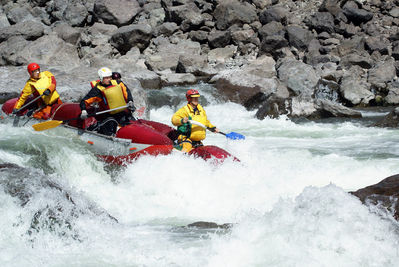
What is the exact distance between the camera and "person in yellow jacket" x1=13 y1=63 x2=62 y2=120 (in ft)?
26.8

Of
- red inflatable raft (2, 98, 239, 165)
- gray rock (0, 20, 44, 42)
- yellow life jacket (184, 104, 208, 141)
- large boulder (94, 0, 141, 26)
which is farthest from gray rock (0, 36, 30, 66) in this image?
yellow life jacket (184, 104, 208, 141)

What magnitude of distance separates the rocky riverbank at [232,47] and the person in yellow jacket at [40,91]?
267 centimetres

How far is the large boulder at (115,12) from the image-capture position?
72.9 feet

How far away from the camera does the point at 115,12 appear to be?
73.2 feet

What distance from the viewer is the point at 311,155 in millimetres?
8336

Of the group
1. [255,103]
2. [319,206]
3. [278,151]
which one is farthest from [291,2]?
[319,206]

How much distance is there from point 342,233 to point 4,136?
603 centimetres

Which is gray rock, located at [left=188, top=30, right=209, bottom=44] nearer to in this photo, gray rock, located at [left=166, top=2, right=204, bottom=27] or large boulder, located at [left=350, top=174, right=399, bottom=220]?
gray rock, located at [left=166, top=2, right=204, bottom=27]

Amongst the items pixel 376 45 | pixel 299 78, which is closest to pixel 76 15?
pixel 299 78

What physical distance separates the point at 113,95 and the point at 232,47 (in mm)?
13466

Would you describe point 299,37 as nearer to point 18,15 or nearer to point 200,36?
point 200,36

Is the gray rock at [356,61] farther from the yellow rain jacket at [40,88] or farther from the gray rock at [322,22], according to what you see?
the yellow rain jacket at [40,88]

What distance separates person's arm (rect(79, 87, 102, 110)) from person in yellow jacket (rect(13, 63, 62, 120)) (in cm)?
122

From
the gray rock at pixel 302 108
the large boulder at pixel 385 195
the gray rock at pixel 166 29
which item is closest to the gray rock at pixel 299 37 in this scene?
the gray rock at pixel 166 29
